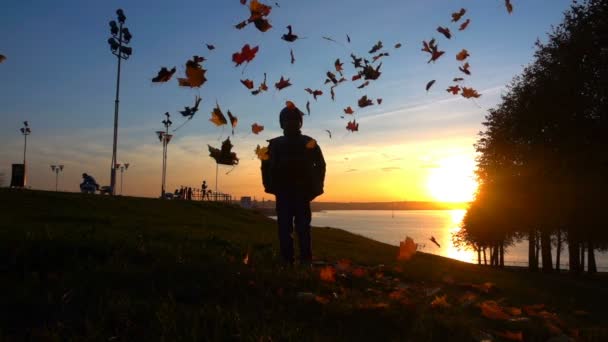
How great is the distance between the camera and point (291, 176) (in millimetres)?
8727

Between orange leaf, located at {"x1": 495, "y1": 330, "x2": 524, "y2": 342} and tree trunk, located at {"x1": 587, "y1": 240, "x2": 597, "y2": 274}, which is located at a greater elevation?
orange leaf, located at {"x1": 495, "y1": 330, "x2": 524, "y2": 342}

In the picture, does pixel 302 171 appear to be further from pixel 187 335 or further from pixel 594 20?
pixel 594 20

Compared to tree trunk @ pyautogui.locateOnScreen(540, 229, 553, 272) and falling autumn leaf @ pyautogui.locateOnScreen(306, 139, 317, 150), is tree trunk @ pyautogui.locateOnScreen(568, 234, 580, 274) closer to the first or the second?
tree trunk @ pyautogui.locateOnScreen(540, 229, 553, 272)

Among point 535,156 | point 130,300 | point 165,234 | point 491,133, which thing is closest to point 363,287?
point 130,300

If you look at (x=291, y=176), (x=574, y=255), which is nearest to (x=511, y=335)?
(x=291, y=176)

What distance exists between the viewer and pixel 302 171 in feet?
28.7

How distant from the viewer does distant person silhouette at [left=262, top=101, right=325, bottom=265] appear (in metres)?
8.73

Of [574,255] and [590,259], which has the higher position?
[574,255]

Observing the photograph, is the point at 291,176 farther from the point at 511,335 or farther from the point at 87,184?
the point at 87,184

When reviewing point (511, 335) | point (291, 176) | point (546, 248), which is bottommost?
point (546, 248)

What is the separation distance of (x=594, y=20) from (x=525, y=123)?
6.40 m

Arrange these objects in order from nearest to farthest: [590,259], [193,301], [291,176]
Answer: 1. [193,301]
2. [291,176]
3. [590,259]

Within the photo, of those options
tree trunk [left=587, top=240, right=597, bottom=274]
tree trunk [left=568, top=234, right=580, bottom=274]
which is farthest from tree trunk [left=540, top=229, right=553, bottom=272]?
tree trunk [left=587, top=240, right=597, bottom=274]

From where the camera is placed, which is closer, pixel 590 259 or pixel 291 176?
pixel 291 176
